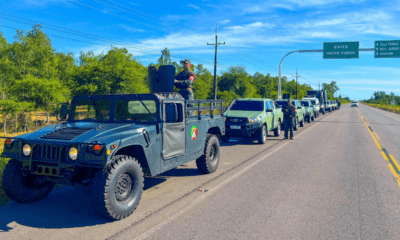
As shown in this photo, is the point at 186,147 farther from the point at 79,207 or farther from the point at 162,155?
the point at 79,207

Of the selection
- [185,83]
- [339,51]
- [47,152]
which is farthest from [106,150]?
[339,51]

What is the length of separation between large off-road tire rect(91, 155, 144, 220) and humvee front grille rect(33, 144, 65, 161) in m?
0.61

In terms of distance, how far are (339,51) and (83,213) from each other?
31168mm

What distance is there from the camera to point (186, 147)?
612 cm

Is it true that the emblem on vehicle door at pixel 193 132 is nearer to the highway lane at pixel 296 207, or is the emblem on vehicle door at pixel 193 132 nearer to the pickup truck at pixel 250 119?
the highway lane at pixel 296 207

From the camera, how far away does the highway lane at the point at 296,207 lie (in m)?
4.07

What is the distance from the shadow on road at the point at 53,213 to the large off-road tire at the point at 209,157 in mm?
2652

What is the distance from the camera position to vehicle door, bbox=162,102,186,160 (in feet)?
17.9

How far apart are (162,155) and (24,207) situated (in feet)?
7.63

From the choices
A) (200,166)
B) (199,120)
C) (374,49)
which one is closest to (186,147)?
(199,120)

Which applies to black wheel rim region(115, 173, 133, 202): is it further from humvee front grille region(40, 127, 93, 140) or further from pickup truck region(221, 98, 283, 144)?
pickup truck region(221, 98, 283, 144)

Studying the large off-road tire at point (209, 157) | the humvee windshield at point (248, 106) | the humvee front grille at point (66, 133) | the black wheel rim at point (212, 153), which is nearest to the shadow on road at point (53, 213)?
the humvee front grille at point (66, 133)

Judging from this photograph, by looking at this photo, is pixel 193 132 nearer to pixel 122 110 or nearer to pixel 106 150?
pixel 122 110

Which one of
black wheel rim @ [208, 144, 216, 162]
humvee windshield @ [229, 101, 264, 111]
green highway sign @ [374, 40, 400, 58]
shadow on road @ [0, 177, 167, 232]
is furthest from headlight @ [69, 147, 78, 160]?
green highway sign @ [374, 40, 400, 58]
